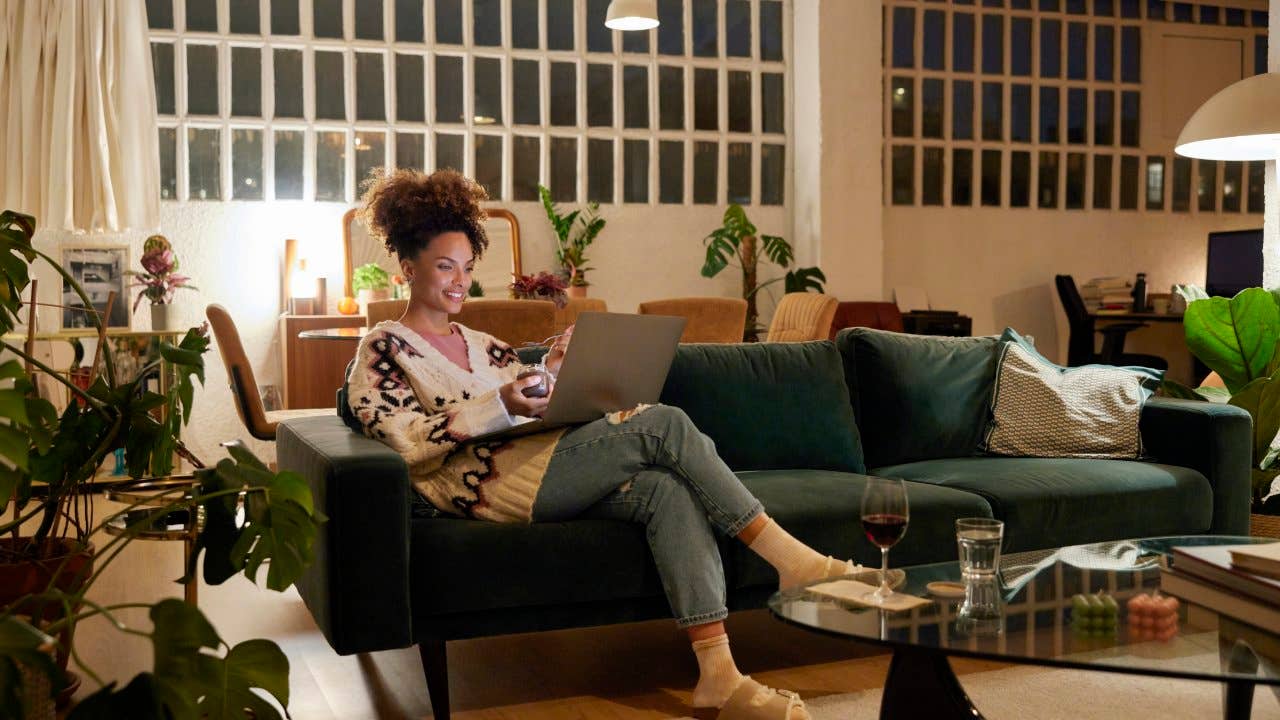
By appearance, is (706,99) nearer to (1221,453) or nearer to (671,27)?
(671,27)

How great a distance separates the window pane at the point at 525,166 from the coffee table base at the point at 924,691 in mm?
5842

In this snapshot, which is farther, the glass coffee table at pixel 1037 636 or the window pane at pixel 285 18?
the window pane at pixel 285 18

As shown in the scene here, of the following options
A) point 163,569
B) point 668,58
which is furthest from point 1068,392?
point 668,58

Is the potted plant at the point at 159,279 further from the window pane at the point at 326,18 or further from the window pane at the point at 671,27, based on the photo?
the window pane at the point at 671,27

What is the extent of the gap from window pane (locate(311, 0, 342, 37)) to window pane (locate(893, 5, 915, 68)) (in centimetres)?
375

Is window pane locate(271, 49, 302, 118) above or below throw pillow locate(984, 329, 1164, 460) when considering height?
above

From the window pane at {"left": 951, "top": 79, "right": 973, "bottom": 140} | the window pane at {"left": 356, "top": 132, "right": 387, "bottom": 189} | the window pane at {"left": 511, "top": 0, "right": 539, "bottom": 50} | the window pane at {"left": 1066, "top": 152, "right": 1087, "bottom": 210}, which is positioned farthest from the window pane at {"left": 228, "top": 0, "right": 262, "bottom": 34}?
the window pane at {"left": 1066, "top": 152, "right": 1087, "bottom": 210}

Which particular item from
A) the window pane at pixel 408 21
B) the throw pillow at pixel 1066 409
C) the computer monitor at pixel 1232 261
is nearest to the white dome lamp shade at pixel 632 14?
the window pane at pixel 408 21

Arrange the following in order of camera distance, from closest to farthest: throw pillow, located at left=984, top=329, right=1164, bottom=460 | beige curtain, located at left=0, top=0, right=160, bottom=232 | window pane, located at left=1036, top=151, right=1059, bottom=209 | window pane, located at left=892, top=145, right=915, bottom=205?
throw pillow, located at left=984, top=329, right=1164, bottom=460 < beige curtain, located at left=0, top=0, right=160, bottom=232 < window pane, located at left=892, top=145, right=915, bottom=205 < window pane, located at left=1036, top=151, right=1059, bottom=209

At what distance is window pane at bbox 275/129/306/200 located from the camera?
7.00 meters

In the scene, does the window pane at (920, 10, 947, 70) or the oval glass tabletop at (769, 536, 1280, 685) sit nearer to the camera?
the oval glass tabletop at (769, 536, 1280, 685)

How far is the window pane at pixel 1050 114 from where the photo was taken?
28.3 ft

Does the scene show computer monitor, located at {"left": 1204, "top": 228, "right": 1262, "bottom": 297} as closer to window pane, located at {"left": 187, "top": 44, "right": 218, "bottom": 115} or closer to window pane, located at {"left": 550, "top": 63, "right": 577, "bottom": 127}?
window pane, located at {"left": 550, "top": 63, "right": 577, "bottom": 127}

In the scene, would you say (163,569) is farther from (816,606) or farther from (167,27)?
(167,27)
